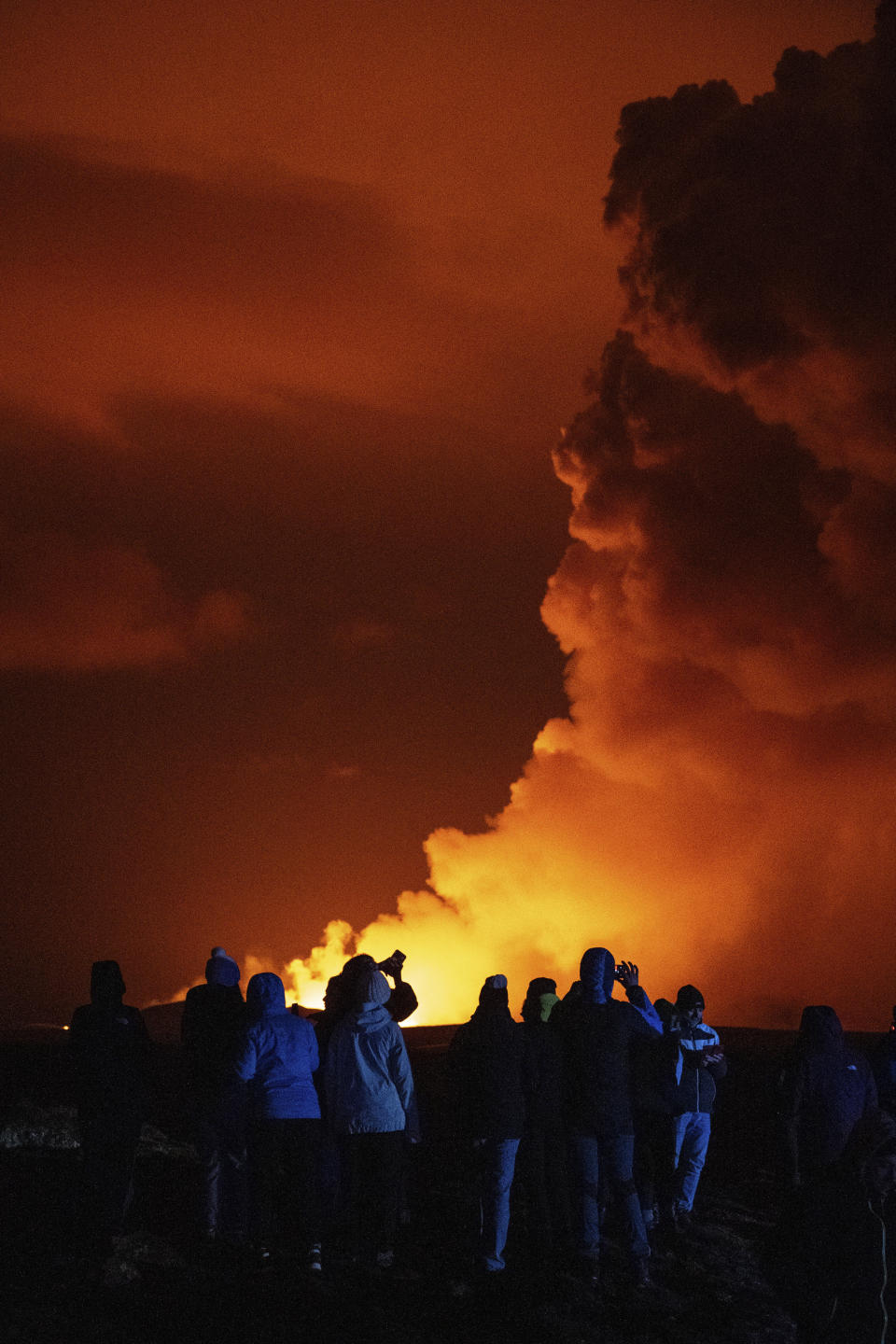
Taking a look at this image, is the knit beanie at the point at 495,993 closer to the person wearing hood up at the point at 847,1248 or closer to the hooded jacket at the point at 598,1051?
the hooded jacket at the point at 598,1051

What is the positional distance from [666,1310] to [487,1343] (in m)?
1.52

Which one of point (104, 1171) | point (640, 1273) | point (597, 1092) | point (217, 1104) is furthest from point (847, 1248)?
point (104, 1171)

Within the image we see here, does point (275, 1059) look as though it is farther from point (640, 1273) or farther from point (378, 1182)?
point (640, 1273)

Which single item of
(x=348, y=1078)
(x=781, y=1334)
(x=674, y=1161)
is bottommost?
(x=781, y=1334)

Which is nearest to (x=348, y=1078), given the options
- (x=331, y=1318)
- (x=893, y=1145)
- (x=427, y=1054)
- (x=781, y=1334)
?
(x=331, y=1318)

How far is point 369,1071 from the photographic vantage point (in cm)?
1029

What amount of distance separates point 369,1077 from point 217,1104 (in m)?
1.16

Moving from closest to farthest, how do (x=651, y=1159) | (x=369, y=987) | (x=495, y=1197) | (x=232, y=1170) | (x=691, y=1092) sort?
1. (x=495, y=1197)
2. (x=369, y=987)
3. (x=232, y=1170)
4. (x=691, y=1092)
5. (x=651, y=1159)

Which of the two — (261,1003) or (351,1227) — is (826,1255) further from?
(351,1227)

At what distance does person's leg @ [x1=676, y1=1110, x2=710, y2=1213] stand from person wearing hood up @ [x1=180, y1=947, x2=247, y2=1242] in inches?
158

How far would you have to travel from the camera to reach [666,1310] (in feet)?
31.4

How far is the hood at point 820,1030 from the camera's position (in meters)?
9.49

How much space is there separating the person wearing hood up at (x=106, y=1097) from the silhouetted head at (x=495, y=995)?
9.20 ft

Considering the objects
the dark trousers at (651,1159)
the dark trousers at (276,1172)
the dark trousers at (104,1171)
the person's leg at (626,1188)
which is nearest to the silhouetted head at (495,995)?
the person's leg at (626,1188)
